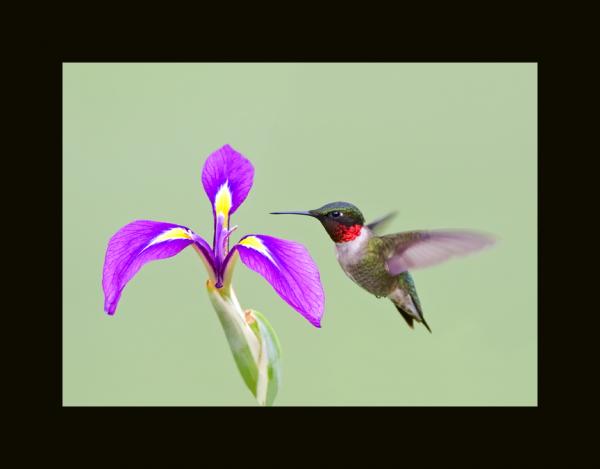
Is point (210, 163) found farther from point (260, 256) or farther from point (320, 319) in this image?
point (320, 319)

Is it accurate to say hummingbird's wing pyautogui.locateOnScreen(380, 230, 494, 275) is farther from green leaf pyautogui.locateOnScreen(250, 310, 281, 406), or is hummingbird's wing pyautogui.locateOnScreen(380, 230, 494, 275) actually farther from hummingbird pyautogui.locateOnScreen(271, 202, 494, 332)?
green leaf pyautogui.locateOnScreen(250, 310, 281, 406)

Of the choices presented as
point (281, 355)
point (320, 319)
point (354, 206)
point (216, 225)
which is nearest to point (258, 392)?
point (281, 355)

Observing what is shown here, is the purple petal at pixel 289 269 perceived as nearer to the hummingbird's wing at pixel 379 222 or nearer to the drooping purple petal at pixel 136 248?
the drooping purple petal at pixel 136 248

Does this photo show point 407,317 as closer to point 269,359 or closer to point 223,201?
point 269,359

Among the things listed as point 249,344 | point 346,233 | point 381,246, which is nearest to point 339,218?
point 346,233

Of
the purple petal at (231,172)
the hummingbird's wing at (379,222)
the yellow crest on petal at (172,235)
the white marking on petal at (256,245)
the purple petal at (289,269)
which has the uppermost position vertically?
the purple petal at (231,172)

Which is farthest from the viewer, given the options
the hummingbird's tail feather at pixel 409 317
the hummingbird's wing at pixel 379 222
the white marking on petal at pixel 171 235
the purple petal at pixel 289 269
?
the hummingbird's tail feather at pixel 409 317

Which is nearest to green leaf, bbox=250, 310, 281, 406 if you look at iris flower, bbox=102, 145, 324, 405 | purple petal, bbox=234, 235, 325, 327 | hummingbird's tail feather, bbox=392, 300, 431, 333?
iris flower, bbox=102, 145, 324, 405

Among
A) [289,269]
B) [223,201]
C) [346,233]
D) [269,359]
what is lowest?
[269,359]

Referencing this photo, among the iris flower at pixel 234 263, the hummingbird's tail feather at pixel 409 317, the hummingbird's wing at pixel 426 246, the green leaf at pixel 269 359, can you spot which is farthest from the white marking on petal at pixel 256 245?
the hummingbird's tail feather at pixel 409 317
